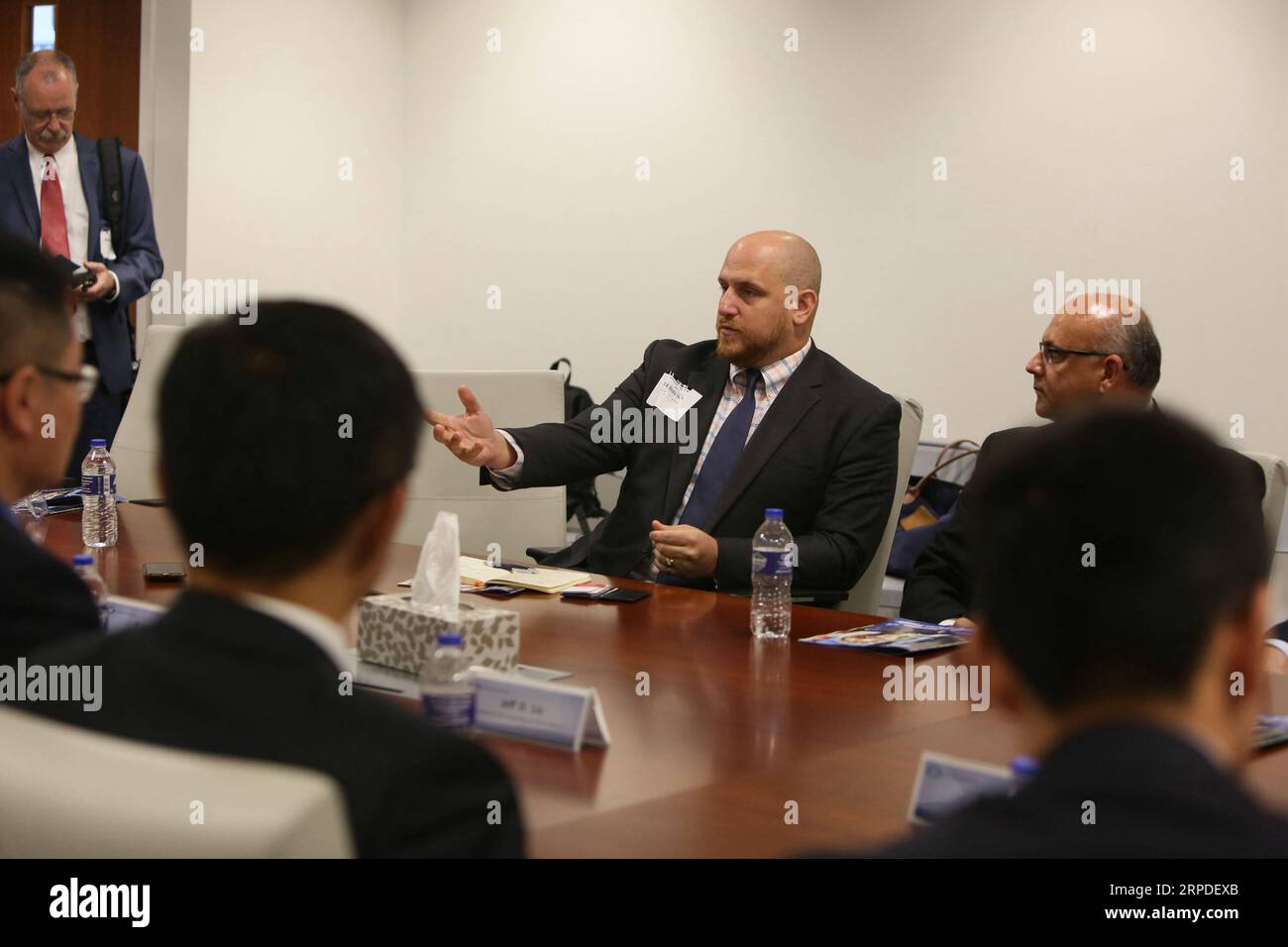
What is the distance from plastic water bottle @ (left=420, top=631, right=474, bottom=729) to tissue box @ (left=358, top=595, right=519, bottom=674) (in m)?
0.13

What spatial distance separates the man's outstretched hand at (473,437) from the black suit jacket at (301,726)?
87.0 inches

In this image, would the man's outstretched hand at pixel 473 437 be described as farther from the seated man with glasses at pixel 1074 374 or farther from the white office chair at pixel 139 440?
the white office chair at pixel 139 440

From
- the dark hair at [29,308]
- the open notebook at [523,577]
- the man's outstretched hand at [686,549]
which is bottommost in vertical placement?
the open notebook at [523,577]

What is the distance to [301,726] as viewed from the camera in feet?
3.39

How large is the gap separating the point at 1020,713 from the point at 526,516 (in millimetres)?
3196

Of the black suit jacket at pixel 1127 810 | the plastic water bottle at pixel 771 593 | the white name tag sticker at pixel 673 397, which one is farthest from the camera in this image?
the white name tag sticker at pixel 673 397

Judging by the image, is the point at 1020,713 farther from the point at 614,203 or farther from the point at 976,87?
the point at 614,203

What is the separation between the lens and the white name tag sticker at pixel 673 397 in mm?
3668

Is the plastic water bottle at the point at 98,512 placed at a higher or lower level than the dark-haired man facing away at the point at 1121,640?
lower

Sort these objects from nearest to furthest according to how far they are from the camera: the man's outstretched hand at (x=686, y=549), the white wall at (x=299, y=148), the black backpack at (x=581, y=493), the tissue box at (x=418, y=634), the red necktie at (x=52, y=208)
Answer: the tissue box at (x=418, y=634), the man's outstretched hand at (x=686, y=549), the red necktie at (x=52, y=208), the black backpack at (x=581, y=493), the white wall at (x=299, y=148)

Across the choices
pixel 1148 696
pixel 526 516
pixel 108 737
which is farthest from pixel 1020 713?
pixel 526 516

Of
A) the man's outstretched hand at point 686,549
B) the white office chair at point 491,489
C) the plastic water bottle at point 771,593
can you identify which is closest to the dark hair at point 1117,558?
the plastic water bottle at point 771,593

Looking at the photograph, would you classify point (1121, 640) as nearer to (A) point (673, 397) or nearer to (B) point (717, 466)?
(B) point (717, 466)

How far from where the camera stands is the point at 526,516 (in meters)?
4.07
